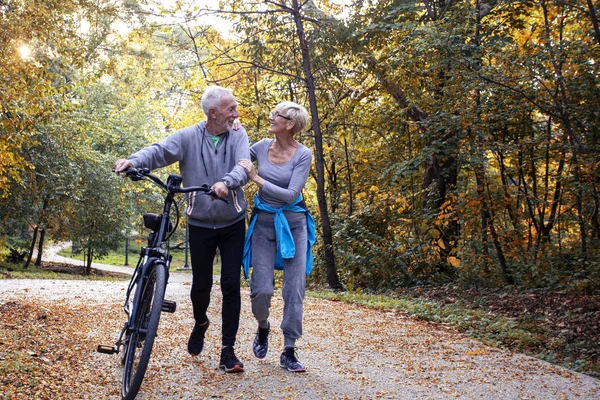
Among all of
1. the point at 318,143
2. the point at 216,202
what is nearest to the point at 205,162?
the point at 216,202

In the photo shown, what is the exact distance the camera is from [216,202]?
4406 millimetres

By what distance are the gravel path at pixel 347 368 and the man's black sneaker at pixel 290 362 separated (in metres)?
0.07

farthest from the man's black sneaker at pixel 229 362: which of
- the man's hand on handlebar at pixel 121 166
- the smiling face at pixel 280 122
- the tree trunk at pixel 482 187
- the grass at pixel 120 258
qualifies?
the grass at pixel 120 258

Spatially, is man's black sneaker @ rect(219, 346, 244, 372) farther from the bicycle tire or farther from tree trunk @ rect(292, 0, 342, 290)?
tree trunk @ rect(292, 0, 342, 290)

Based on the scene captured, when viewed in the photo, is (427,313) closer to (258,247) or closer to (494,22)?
(258,247)

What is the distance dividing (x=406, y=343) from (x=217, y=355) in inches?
79.9

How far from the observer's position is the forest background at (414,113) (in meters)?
8.60

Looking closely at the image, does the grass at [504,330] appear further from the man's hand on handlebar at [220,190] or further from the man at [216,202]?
the man's hand on handlebar at [220,190]

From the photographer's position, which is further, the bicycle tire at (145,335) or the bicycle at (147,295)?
the bicycle at (147,295)

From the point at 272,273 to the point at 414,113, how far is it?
28.5 ft

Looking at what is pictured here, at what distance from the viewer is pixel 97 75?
9969 millimetres

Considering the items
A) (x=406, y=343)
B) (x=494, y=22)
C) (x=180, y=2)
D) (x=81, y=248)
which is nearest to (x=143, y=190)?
(x=81, y=248)

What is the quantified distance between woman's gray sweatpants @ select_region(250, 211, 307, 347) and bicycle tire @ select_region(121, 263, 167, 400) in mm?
980

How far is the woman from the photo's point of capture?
471cm
